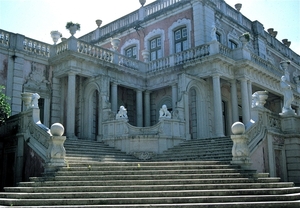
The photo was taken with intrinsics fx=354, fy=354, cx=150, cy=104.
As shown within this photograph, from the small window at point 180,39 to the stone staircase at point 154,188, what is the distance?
488 inches

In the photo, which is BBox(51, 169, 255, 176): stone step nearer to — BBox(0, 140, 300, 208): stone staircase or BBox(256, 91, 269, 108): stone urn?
BBox(0, 140, 300, 208): stone staircase

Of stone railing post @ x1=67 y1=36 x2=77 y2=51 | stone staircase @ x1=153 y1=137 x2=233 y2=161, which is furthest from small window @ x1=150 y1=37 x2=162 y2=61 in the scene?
stone staircase @ x1=153 y1=137 x2=233 y2=161

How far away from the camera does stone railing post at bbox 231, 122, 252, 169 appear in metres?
11.6

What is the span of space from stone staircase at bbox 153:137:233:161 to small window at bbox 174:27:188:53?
8030 mm

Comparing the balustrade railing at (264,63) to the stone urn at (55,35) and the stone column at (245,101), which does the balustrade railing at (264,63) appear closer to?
the stone column at (245,101)

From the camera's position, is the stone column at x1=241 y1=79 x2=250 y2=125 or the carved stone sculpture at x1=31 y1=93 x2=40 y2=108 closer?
the carved stone sculpture at x1=31 y1=93 x2=40 y2=108

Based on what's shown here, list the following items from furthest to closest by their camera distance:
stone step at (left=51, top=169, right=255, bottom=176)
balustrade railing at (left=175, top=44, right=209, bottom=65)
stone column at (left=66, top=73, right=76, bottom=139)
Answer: balustrade railing at (left=175, top=44, right=209, bottom=65) < stone column at (left=66, top=73, right=76, bottom=139) < stone step at (left=51, top=169, right=255, bottom=176)

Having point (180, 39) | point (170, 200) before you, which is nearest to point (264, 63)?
point (180, 39)

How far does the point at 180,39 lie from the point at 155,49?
7.14 feet

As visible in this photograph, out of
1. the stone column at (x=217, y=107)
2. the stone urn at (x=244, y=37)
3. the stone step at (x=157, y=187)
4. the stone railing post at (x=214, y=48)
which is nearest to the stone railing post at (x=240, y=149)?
the stone step at (x=157, y=187)

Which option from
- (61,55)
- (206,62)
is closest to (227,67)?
(206,62)

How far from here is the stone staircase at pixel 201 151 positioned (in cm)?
1391

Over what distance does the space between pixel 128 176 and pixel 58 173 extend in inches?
91.4

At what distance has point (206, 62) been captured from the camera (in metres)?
19.6
